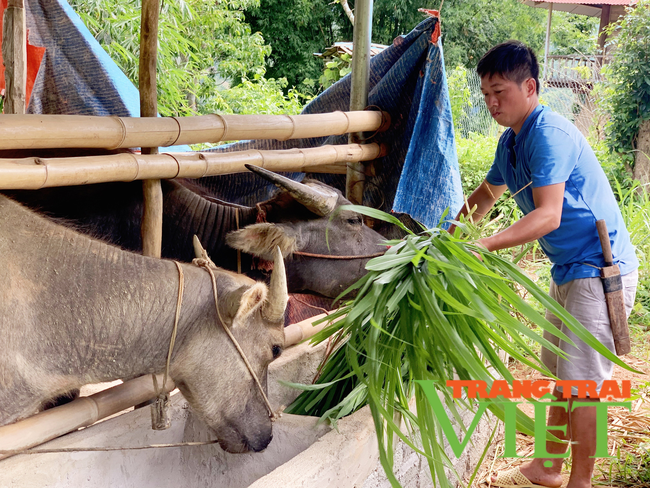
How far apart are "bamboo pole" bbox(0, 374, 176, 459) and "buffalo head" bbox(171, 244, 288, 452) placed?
31cm

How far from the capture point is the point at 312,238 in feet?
10.9

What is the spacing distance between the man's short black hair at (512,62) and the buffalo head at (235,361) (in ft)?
4.90

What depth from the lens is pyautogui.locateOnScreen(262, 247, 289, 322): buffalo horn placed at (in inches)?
87.7

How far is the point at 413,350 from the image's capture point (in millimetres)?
2326

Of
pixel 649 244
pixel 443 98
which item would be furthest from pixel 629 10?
pixel 443 98

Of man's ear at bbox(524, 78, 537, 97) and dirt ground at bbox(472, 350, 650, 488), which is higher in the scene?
man's ear at bbox(524, 78, 537, 97)

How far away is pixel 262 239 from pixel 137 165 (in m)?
0.79

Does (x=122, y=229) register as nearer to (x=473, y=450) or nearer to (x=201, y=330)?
(x=201, y=330)

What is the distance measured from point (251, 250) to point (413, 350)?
42.8 inches

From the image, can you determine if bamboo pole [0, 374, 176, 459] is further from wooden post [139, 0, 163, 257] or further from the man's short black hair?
the man's short black hair

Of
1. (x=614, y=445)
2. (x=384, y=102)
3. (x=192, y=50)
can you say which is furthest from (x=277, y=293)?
(x=192, y=50)

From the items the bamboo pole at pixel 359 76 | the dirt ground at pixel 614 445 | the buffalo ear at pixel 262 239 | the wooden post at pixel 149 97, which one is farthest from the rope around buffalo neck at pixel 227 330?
the bamboo pole at pixel 359 76

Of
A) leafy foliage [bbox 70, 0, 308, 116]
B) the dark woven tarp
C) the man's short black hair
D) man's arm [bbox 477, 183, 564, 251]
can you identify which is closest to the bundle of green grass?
man's arm [bbox 477, 183, 564, 251]

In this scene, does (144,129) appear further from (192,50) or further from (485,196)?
(192,50)
